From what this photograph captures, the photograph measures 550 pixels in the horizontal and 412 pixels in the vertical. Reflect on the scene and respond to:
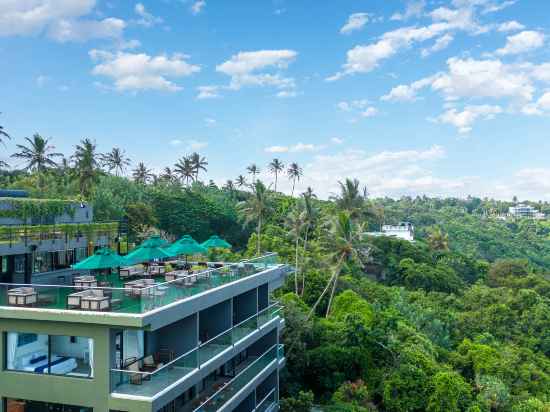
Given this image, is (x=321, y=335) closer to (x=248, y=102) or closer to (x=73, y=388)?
(x=73, y=388)

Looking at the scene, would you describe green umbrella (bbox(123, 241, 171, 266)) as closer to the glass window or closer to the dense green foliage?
the glass window

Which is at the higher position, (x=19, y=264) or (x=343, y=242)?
(x=19, y=264)

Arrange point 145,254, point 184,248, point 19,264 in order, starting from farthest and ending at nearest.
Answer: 1. point 184,248
2. point 145,254
3. point 19,264

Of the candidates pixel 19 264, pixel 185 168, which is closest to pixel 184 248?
pixel 19 264

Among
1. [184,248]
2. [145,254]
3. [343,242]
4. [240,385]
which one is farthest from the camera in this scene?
[343,242]

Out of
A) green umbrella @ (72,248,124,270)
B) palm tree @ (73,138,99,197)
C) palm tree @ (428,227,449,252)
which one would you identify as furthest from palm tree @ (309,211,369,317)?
palm tree @ (428,227,449,252)

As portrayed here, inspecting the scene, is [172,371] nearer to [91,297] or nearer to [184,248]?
[91,297]
